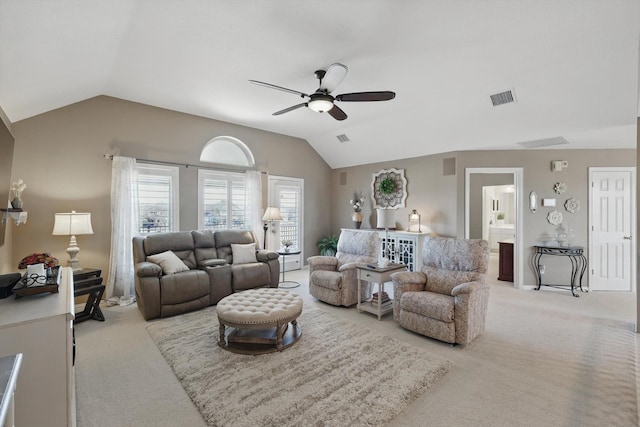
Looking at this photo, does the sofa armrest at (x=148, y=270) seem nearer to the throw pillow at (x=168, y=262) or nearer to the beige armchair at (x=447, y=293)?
the throw pillow at (x=168, y=262)

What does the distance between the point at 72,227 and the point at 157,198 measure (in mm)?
1343

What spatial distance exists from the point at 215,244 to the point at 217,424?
3307mm

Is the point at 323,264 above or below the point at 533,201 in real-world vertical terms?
below

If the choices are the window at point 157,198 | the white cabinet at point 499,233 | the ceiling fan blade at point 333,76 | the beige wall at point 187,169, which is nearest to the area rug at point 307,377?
the window at point 157,198

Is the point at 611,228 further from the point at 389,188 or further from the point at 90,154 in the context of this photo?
the point at 90,154

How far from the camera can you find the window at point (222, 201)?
543 cm

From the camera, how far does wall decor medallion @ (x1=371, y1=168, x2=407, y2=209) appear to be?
6.33 metres

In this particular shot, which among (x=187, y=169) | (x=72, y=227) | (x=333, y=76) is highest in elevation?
(x=333, y=76)

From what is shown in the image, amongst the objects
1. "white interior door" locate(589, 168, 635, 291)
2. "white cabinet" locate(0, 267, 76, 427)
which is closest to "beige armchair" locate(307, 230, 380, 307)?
"white cabinet" locate(0, 267, 76, 427)

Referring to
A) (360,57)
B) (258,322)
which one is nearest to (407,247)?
(360,57)

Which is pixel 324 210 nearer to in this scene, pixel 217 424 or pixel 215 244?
pixel 215 244

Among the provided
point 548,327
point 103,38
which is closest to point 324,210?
point 548,327

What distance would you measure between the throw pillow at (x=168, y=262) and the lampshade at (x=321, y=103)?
110 inches

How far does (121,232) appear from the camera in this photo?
4449mm
